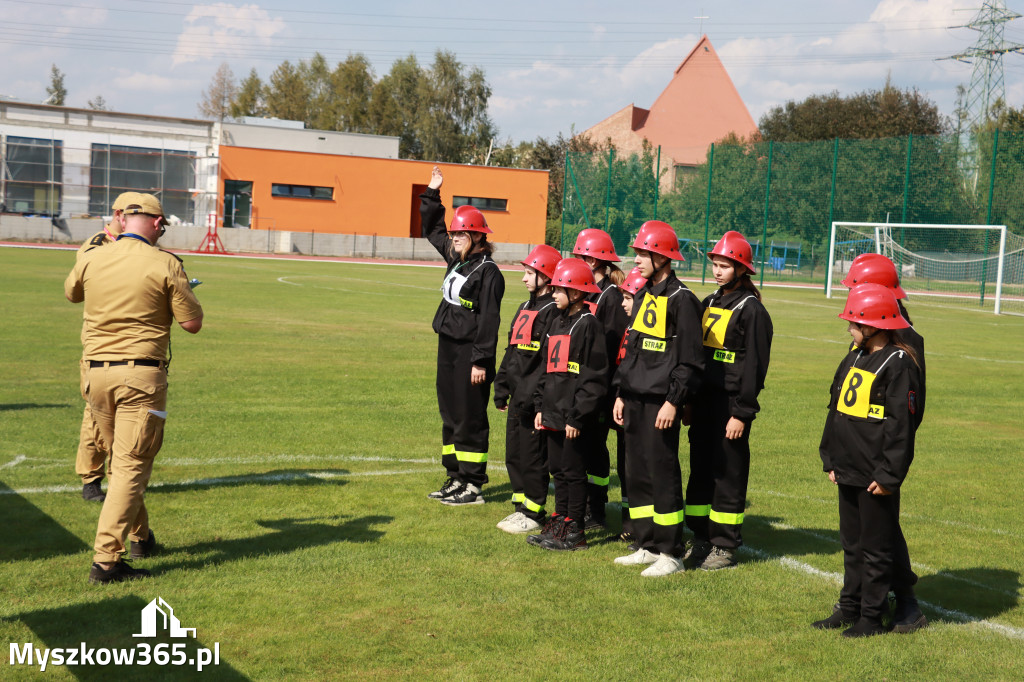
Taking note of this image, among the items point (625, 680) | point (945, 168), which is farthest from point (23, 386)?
point (945, 168)

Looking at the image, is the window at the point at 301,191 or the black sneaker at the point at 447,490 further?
the window at the point at 301,191

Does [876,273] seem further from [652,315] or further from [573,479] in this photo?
[573,479]

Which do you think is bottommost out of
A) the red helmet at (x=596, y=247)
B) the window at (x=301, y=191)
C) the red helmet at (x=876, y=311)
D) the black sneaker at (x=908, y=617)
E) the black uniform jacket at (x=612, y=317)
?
the black sneaker at (x=908, y=617)

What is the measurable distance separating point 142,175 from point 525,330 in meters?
53.6

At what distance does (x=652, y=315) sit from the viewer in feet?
19.6

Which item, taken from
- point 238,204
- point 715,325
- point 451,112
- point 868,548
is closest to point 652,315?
point 715,325

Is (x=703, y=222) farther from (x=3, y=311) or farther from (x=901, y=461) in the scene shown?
(x=901, y=461)

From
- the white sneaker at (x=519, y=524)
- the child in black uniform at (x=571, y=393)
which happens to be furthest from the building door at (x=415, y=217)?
the child in black uniform at (x=571, y=393)

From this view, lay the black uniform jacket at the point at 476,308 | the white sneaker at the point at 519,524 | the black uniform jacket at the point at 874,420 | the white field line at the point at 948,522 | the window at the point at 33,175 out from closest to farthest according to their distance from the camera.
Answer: the black uniform jacket at the point at 874,420
the white sneaker at the point at 519,524
the white field line at the point at 948,522
the black uniform jacket at the point at 476,308
the window at the point at 33,175

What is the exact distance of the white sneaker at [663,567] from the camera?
19.5 ft

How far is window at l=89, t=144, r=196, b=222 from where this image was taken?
53.9 m

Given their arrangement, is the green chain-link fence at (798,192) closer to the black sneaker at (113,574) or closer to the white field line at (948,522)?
the white field line at (948,522)

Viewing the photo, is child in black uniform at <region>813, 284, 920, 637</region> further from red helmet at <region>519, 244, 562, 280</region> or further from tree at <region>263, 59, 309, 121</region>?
tree at <region>263, 59, 309, 121</region>

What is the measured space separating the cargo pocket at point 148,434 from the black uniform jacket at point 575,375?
8.47ft
